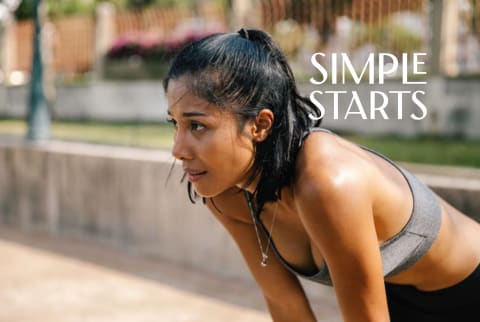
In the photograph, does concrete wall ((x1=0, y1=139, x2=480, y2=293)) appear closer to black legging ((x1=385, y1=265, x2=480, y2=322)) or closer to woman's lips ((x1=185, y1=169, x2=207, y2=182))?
black legging ((x1=385, y1=265, x2=480, y2=322))

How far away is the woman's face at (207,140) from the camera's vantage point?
1631 millimetres

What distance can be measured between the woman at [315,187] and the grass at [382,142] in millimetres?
3728

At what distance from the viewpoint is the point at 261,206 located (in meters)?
1.78

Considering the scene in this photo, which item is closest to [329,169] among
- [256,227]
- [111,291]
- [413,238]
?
[413,238]

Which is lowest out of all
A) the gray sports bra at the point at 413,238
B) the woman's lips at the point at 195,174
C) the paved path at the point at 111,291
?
the paved path at the point at 111,291

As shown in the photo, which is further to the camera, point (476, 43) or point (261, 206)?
point (476, 43)

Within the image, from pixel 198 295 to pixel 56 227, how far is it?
7.84 ft

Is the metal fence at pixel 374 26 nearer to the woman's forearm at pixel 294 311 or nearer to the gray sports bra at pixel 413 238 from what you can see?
the woman's forearm at pixel 294 311

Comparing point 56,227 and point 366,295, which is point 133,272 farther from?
point 366,295

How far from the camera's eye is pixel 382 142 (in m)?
7.18

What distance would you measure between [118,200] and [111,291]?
1.20 metres

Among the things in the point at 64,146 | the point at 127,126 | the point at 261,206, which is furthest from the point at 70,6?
the point at 261,206

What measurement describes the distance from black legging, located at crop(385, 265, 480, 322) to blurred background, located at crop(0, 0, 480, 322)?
1948 mm

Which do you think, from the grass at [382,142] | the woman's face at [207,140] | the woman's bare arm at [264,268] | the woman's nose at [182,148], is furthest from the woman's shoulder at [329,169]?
the grass at [382,142]
